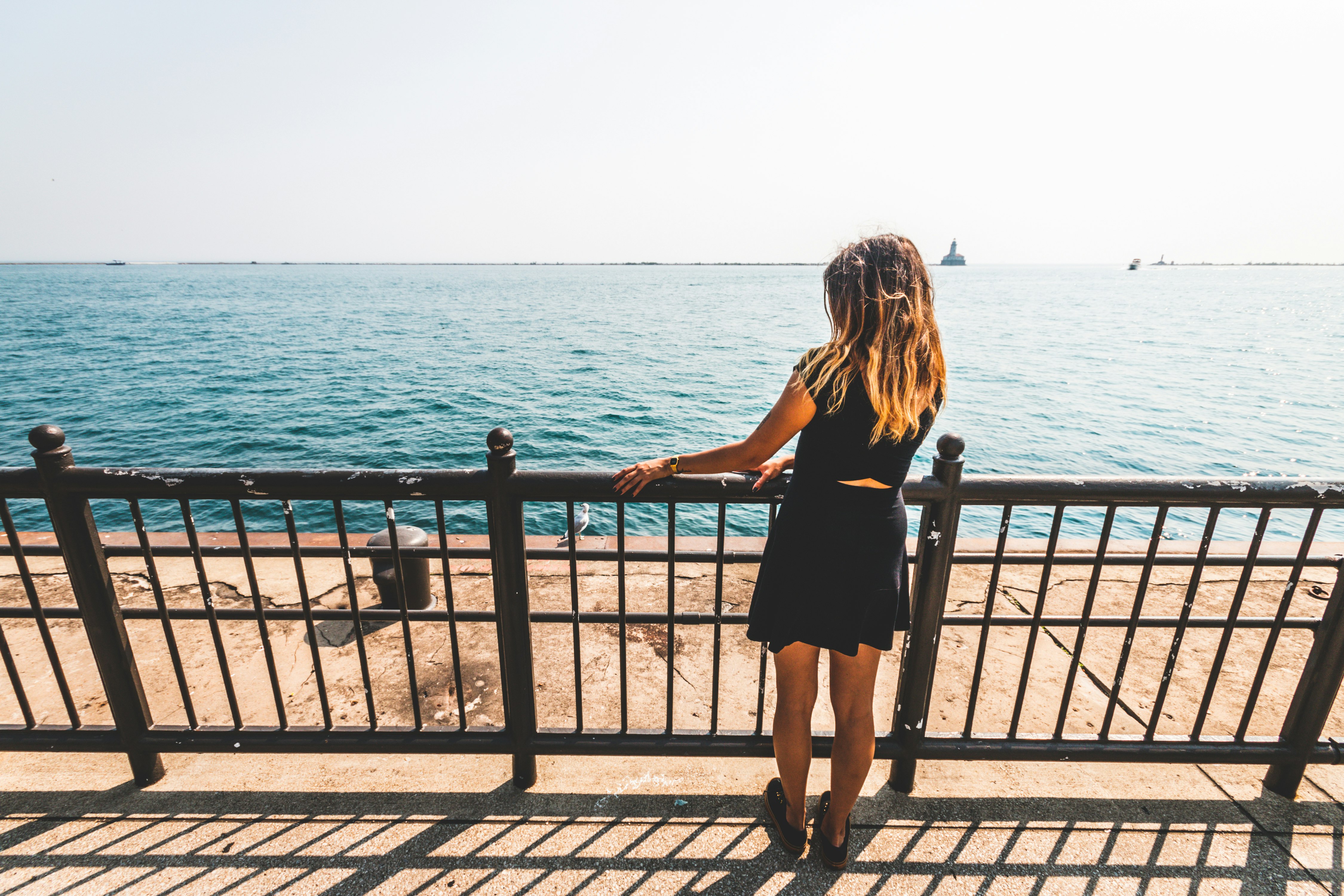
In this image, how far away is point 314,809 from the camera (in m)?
2.72

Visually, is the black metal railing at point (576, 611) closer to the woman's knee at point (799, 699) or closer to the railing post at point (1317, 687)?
the railing post at point (1317, 687)

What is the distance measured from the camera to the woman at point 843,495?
192 cm

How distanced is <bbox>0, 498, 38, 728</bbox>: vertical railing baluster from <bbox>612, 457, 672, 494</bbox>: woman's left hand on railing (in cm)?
223

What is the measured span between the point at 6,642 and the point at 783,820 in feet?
10.8

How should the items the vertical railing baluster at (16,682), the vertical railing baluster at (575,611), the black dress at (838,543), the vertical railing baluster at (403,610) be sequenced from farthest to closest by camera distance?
the vertical railing baluster at (16,682), the vertical railing baluster at (575,611), the vertical railing baluster at (403,610), the black dress at (838,543)

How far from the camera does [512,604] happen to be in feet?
8.49

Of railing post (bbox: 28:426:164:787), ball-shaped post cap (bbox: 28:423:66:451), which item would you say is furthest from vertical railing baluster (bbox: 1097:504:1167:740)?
ball-shaped post cap (bbox: 28:423:66:451)

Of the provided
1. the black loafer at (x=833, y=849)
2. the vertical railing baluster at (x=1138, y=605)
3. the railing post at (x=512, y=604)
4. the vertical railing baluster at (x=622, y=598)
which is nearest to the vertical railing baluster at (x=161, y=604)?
the railing post at (x=512, y=604)

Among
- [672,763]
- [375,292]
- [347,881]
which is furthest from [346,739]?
[375,292]

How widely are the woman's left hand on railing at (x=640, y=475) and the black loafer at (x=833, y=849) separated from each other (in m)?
1.43

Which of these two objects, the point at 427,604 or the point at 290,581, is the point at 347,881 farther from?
the point at 290,581

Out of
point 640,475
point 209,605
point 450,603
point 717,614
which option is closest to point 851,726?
point 717,614

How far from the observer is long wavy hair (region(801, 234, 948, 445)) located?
190cm

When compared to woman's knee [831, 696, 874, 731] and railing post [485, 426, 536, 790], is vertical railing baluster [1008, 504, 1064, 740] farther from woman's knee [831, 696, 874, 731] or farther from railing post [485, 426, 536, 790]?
railing post [485, 426, 536, 790]
